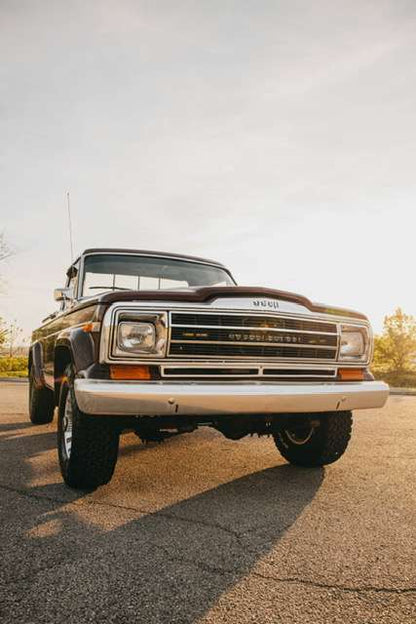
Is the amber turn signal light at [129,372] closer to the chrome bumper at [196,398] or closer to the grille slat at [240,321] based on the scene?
the chrome bumper at [196,398]

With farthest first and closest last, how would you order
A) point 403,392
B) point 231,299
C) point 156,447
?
point 403,392
point 156,447
point 231,299

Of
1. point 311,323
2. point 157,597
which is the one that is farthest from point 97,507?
point 311,323

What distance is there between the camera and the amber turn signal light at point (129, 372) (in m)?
3.13

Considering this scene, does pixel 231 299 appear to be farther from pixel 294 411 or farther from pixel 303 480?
pixel 303 480

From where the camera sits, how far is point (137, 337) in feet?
10.5

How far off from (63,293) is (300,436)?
99.4 inches

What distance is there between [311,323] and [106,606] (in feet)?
7.32

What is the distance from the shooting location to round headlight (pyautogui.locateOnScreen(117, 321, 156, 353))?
10.4 feet

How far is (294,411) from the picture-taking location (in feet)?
11.0

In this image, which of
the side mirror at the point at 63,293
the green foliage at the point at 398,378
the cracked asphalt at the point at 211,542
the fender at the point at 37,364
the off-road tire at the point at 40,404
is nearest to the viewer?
the cracked asphalt at the point at 211,542

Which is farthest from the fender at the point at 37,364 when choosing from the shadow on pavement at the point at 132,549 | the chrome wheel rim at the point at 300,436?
the chrome wheel rim at the point at 300,436

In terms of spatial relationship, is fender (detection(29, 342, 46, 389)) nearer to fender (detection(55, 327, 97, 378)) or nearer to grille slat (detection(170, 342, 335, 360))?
fender (detection(55, 327, 97, 378))

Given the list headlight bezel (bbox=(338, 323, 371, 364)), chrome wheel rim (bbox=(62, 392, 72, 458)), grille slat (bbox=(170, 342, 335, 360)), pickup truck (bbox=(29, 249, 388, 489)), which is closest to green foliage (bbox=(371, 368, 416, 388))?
headlight bezel (bbox=(338, 323, 371, 364))

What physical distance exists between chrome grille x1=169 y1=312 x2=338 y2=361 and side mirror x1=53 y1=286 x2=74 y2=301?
6.68ft
